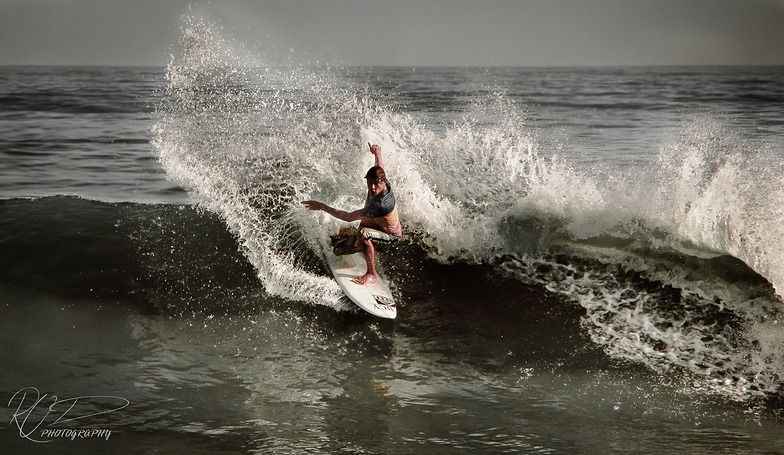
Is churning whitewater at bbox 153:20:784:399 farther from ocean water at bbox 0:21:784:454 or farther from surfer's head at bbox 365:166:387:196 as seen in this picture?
surfer's head at bbox 365:166:387:196

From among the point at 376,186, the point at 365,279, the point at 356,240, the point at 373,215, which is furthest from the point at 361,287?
the point at 376,186

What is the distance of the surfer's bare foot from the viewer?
246 inches

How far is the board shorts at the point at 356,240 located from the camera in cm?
623

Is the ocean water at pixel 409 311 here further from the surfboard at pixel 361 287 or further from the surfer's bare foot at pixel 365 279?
the surfer's bare foot at pixel 365 279

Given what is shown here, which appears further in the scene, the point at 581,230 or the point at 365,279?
the point at 581,230

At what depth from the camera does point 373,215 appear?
6070 millimetres
